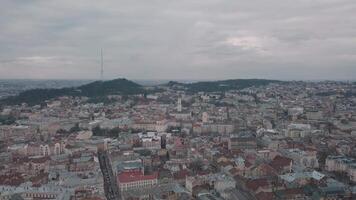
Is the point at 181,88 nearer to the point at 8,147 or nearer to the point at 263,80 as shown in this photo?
the point at 263,80

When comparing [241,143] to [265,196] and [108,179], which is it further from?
[265,196]

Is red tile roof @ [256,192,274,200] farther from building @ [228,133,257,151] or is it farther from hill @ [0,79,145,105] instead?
hill @ [0,79,145,105]

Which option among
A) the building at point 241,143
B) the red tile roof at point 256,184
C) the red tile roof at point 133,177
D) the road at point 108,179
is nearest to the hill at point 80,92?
the road at point 108,179

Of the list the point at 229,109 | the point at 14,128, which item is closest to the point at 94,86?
the point at 229,109

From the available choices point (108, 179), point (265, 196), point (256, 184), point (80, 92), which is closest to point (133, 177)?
point (108, 179)

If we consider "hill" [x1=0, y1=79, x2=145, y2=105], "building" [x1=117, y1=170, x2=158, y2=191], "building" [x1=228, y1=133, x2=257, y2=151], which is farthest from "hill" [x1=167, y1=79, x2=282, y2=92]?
"building" [x1=117, y1=170, x2=158, y2=191]

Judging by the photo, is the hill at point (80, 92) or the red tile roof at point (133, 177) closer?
the red tile roof at point (133, 177)

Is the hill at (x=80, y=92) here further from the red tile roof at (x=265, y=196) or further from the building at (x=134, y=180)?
the red tile roof at (x=265, y=196)
